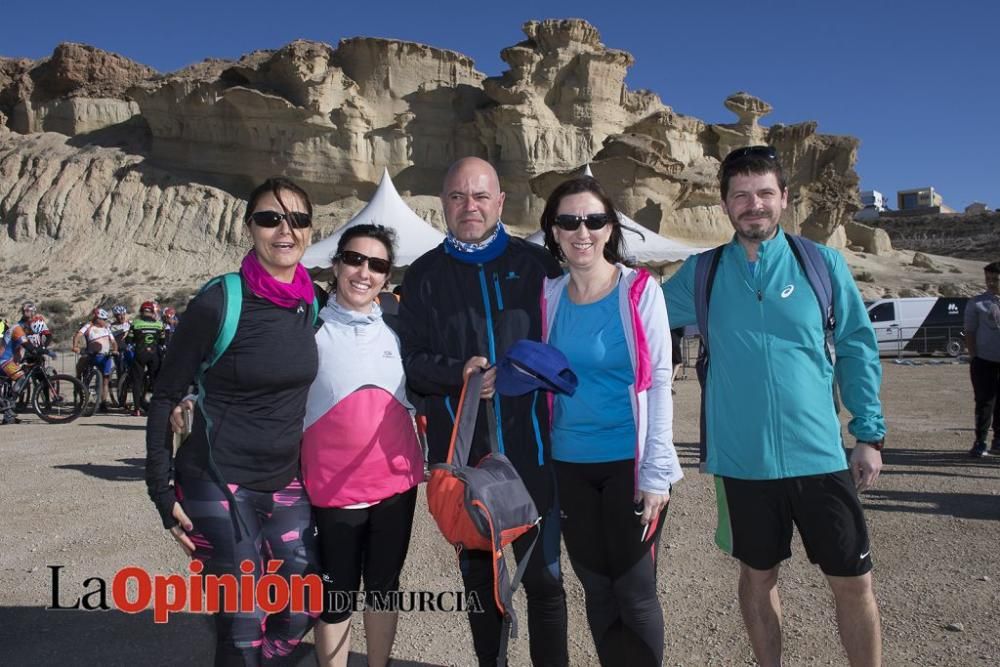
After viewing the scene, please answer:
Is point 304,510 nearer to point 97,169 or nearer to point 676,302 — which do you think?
point 676,302

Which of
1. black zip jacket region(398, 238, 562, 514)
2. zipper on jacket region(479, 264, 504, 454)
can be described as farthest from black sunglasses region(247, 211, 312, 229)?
zipper on jacket region(479, 264, 504, 454)

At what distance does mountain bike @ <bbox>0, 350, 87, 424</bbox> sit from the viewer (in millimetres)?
9547

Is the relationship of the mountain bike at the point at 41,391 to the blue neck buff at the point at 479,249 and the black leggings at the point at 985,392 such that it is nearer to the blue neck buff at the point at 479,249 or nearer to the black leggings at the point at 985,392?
the blue neck buff at the point at 479,249

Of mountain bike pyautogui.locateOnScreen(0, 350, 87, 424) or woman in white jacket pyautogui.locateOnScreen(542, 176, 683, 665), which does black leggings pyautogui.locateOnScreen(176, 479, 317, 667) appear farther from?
mountain bike pyautogui.locateOnScreen(0, 350, 87, 424)

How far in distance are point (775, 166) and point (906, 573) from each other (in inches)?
105

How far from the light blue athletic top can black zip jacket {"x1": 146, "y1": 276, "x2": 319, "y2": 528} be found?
0.93 meters

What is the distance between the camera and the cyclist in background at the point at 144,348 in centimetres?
1007

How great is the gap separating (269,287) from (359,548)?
0.98 meters

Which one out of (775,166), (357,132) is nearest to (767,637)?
(775,166)

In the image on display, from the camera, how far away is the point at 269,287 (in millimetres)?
2211

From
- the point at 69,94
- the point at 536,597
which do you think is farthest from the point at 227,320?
the point at 69,94

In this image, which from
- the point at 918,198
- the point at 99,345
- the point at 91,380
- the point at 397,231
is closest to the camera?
the point at 99,345

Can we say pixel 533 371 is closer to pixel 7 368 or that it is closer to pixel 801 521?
pixel 801 521

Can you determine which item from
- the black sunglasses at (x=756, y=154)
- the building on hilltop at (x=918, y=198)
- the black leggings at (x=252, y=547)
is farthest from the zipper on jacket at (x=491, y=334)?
the building on hilltop at (x=918, y=198)
